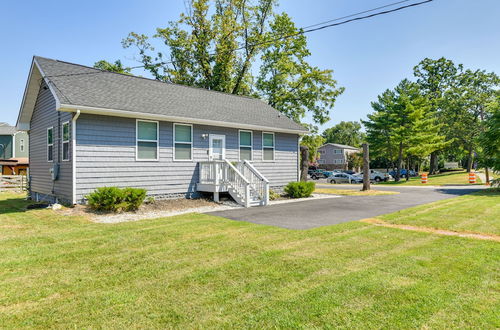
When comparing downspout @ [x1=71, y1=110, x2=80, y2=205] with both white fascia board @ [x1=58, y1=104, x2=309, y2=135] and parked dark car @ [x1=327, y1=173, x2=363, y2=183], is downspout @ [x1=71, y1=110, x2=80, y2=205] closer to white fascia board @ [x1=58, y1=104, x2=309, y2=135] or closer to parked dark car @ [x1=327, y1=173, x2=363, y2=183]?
white fascia board @ [x1=58, y1=104, x2=309, y2=135]

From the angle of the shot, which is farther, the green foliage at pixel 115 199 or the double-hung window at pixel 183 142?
the double-hung window at pixel 183 142

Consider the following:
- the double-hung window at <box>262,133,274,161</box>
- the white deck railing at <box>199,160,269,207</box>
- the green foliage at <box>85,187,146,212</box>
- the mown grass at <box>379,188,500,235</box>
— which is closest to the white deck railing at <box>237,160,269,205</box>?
A: the white deck railing at <box>199,160,269,207</box>

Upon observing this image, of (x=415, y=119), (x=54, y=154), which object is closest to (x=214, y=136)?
(x=54, y=154)

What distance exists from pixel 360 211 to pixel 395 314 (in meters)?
7.22

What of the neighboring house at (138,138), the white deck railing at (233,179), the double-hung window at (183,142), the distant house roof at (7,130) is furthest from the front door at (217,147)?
the distant house roof at (7,130)

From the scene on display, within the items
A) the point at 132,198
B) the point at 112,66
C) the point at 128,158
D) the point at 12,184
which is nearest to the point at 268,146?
the point at 128,158

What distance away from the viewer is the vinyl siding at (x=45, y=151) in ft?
34.4

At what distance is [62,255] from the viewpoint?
5.07 meters

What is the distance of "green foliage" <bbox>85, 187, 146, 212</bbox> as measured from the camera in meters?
9.15

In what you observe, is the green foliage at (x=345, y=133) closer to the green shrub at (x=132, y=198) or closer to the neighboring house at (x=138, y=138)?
the neighboring house at (x=138, y=138)

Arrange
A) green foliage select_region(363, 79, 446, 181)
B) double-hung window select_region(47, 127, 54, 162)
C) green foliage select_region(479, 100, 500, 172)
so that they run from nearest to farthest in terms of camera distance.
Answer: double-hung window select_region(47, 127, 54, 162)
green foliage select_region(479, 100, 500, 172)
green foliage select_region(363, 79, 446, 181)

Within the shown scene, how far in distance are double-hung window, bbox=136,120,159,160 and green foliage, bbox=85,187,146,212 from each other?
6.14ft

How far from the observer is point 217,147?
13.3m

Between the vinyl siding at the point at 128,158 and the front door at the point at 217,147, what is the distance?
0.18m
